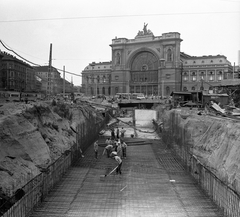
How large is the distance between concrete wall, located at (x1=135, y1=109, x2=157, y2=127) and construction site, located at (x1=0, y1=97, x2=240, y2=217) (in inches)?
862

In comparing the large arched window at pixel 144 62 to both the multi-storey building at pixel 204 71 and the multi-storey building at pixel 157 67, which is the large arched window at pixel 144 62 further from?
the multi-storey building at pixel 204 71

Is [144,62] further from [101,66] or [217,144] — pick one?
[217,144]

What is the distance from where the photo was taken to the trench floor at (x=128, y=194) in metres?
9.65

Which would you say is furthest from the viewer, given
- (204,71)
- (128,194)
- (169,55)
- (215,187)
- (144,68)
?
(144,68)

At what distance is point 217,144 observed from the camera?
13.2m

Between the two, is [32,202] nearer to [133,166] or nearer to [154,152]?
[133,166]

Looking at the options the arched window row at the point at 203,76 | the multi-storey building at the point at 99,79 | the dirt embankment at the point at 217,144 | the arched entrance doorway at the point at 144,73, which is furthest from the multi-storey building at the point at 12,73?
the dirt embankment at the point at 217,144

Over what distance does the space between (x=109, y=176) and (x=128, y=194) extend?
276cm

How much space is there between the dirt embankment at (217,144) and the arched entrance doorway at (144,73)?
210ft

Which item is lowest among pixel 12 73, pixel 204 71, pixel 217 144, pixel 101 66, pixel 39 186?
pixel 39 186

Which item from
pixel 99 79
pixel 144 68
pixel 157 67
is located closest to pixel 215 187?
pixel 157 67

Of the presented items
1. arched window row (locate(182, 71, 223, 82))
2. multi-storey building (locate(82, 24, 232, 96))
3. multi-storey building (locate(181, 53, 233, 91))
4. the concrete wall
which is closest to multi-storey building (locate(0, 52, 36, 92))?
multi-storey building (locate(82, 24, 232, 96))

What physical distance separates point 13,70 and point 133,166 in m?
58.7

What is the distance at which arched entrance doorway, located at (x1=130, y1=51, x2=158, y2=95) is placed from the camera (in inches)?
3206
